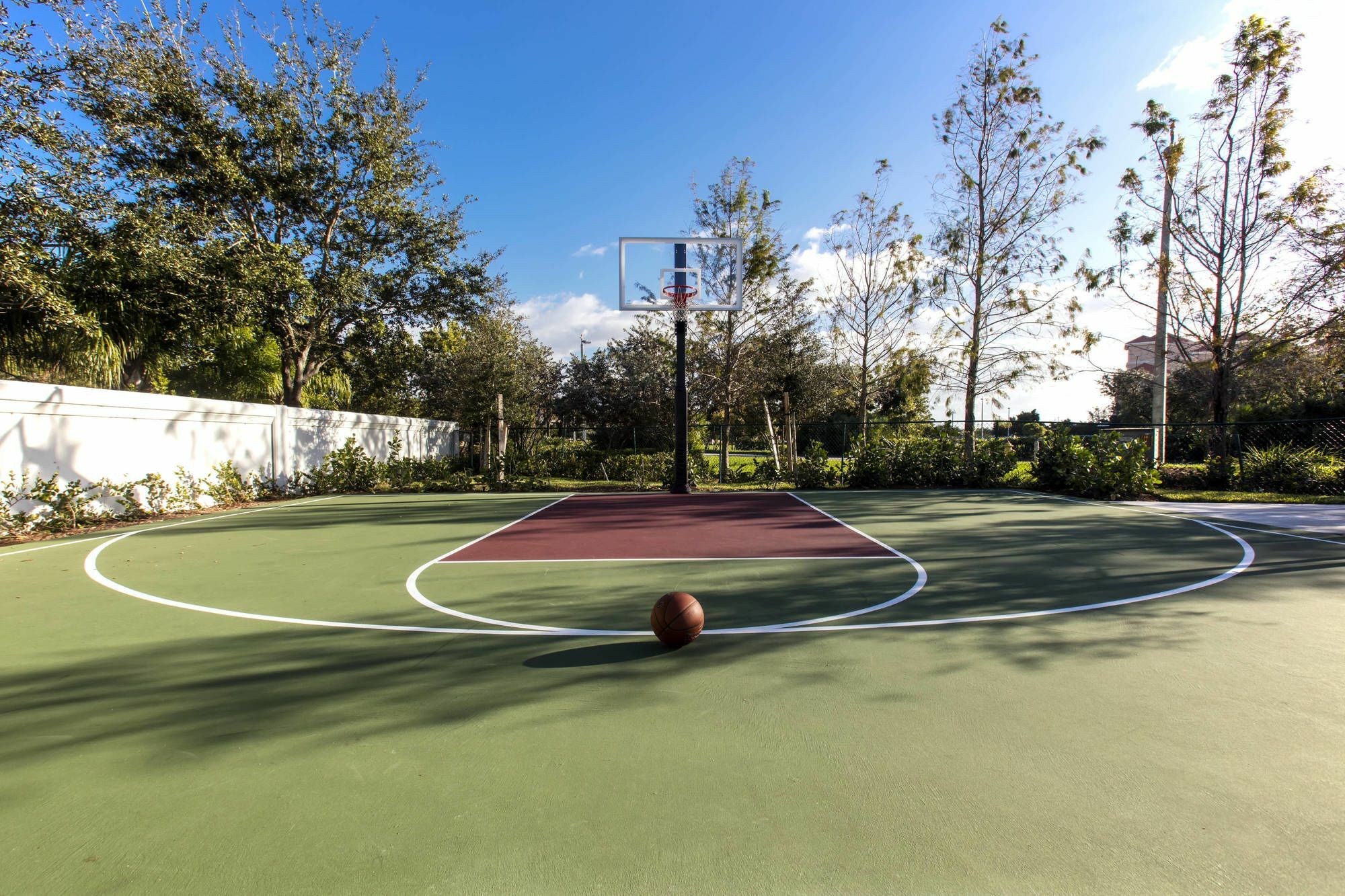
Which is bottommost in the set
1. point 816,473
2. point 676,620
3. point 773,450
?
point 676,620

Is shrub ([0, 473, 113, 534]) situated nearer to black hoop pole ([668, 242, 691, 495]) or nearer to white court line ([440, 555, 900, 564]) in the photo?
white court line ([440, 555, 900, 564])

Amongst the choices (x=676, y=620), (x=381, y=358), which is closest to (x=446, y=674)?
(x=676, y=620)

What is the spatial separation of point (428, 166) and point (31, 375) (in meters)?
11.7

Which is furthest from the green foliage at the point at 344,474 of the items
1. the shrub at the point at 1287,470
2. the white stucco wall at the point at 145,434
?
the shrub at the point at 1287,470

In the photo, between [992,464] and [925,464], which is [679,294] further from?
[992,464]

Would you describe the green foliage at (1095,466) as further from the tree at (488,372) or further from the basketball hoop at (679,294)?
the tree at (488,372)

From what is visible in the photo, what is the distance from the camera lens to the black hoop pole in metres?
15.7

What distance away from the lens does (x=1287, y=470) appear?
1586 centimetres

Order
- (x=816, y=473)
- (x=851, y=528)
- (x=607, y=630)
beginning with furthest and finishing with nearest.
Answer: (x=816, y=473) < (x=851, y=528) < (x=607, y=630)

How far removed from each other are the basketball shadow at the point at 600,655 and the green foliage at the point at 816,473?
14.3 metres

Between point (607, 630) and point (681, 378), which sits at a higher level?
point (681, 378)

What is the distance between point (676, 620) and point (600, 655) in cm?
61

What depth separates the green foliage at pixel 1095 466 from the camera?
50.2ft

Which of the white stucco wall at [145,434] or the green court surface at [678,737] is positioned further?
the white stucco wall at [145,434]
